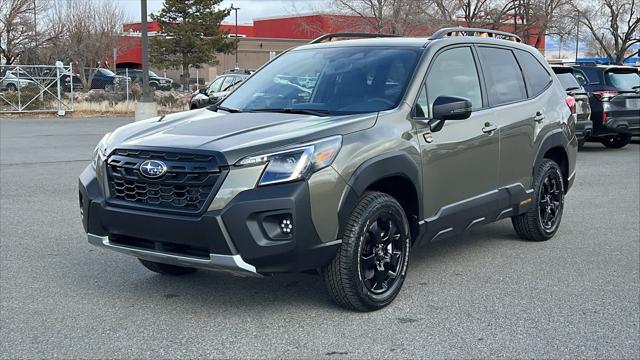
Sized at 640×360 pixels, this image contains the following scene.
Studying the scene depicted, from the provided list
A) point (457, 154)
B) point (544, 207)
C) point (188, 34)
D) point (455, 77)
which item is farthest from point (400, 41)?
point (188, 34)

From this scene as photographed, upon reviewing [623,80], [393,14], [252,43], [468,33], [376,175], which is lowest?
[376,175]

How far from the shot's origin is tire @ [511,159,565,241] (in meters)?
6.63

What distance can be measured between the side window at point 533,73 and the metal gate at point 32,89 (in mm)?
22544

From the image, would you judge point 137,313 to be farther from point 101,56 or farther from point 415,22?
point 101,56

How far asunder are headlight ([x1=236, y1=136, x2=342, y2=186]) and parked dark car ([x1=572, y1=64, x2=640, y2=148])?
12.3 metres

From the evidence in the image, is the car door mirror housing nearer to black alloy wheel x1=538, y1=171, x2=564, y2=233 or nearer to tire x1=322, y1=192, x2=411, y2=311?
tire x1=322, y1=192, x2=411, y2=311

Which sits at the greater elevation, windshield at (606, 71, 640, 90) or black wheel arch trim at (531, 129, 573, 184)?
windshield at (606, 71, 640, 90)

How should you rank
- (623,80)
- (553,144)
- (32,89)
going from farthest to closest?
(32,89) < (623,80) < (553,144)

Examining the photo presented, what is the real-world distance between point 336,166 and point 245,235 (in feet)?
2.30

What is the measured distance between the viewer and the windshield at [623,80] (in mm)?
15289

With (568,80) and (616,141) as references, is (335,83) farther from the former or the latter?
(616,141)

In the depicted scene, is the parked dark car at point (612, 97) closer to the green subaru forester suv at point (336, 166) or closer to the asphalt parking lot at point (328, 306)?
the asphalt parking lot at point (328, 306)

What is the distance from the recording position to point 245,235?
413 cm

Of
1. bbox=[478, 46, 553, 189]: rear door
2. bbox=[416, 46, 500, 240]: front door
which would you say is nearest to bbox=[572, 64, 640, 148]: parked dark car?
bbox=[478, 46, 553, 189]: rear door
